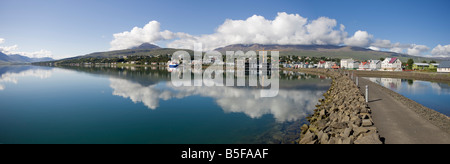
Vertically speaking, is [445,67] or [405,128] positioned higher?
[445,67]

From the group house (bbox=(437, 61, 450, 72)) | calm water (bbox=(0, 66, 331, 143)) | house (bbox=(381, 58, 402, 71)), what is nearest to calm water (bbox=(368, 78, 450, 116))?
calm water (bbox=(0, 66, 331, 143))

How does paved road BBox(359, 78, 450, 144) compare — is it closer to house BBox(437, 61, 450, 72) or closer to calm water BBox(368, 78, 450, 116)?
calm water BBox(368, 78, 450, 116)

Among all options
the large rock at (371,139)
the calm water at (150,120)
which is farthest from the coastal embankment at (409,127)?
the calm water at (150,120)

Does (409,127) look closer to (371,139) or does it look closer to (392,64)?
(371,139)

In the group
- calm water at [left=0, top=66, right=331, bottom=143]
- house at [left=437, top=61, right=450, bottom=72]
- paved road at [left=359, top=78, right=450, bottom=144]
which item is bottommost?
calm water at [left=0, top=66, right=331, bottom=143]

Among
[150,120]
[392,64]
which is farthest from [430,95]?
[392,64]

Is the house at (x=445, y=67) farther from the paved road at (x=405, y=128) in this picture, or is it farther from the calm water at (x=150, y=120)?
the paved road at (x=405, y=128)

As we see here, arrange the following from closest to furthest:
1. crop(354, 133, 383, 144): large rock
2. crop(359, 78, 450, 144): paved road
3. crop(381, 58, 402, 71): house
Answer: crop(354, 133, 383, 144): large rock → crop(359, 78, 450, 144): paved road → crop(381, 58, 402, 71): house

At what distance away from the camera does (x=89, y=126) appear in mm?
17234
